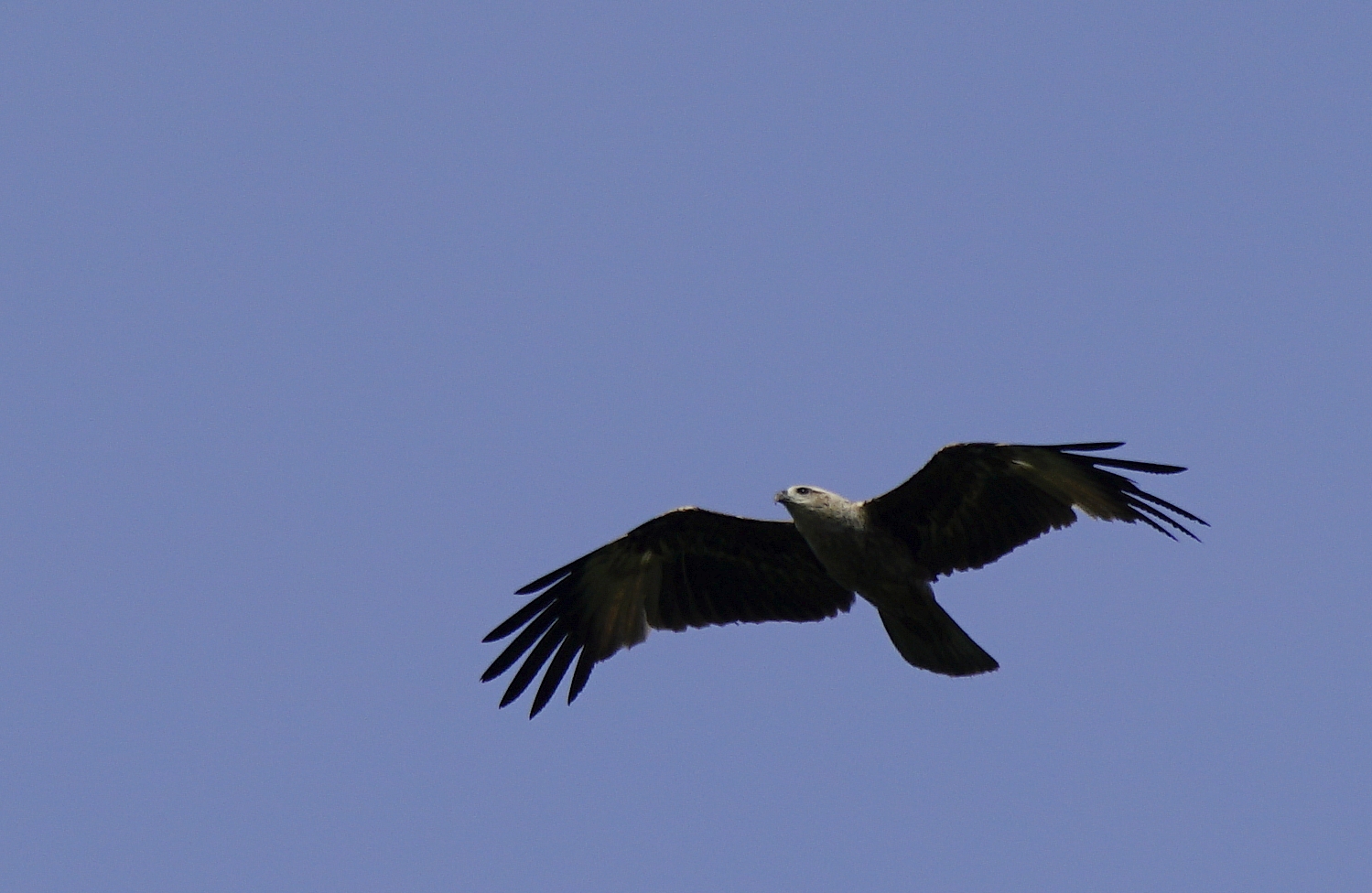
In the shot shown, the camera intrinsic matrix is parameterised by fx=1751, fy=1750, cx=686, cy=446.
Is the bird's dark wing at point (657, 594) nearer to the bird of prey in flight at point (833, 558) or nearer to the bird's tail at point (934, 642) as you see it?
the bird of prey in flight at point (833, 558)

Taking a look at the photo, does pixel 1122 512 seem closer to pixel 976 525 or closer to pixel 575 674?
pixel 976 525

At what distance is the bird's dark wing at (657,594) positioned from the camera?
1352cm

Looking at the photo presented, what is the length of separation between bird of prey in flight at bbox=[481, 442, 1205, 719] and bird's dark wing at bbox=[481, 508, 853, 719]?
0.03ft

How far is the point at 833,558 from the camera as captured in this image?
12.6m

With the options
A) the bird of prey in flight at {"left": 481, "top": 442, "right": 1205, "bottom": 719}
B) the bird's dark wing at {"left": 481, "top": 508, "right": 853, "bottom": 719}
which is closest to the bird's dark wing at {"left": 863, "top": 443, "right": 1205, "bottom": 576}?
the bird of prey in flight at {"left": 481, "top": 442, "right": 1205, "bottom": 719}

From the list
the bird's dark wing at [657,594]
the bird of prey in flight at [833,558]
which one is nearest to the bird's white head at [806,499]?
the bird of prey in flight at [833,558]

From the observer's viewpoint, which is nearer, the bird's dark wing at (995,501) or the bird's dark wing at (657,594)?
the bird's dark wing at (995,501)

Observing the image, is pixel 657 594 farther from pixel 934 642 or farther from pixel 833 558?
pixel 934 642

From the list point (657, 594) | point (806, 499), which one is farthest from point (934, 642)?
point (657, 594)

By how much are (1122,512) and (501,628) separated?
474cm

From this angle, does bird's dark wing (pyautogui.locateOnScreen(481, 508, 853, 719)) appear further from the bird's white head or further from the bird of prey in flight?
the bird's white head

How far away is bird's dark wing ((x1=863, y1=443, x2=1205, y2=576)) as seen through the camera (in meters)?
12.3

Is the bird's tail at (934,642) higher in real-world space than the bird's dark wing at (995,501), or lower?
lower

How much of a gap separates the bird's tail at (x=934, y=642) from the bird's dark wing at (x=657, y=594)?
81cm
